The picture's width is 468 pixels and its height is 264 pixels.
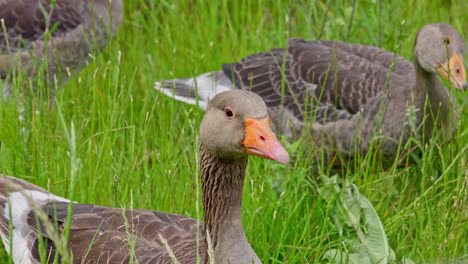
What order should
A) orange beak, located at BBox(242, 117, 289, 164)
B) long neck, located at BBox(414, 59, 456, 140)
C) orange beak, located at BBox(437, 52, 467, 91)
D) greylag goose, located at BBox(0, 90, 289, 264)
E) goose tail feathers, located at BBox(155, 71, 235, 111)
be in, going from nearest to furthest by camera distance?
orange beak, located at BBox(242, 117, 289, 164), greylag goose, located at BBox(0, 90, 289, 264), orange beak, located at BBox(437, 52, 467, 91), long neck, located at BBox(414, 59, 456, 140), goose tail feathers, located at BBox(155, 71, 235, 111)

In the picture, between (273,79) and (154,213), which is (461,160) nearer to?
(273,79)

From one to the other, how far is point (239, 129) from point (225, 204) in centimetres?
44

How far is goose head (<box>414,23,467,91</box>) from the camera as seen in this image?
4395mm

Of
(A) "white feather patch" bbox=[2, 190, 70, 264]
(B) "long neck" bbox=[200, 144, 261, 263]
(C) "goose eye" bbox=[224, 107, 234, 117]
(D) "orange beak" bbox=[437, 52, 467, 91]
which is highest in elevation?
(C) "goose eye" bbox=[224, 107, 234, 117]

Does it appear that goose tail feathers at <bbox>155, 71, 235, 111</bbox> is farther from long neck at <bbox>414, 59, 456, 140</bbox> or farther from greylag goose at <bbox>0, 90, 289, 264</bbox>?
greylag goose at <bbox>0, 90, 289, 264</bbox>

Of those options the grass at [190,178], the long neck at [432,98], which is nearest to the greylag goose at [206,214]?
the grass at [190,178]

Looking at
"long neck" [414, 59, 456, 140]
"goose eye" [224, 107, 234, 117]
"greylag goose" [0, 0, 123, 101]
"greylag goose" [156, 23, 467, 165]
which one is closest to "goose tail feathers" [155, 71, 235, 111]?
"greylag goose" [156, 23, 467, 165]

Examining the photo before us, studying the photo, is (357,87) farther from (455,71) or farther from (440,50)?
(455,71)

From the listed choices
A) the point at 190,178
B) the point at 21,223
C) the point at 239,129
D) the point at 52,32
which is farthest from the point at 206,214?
the point at 52,32

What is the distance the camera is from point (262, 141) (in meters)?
2.52

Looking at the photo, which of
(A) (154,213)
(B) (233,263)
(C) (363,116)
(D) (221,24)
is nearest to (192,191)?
(A) (154,213)

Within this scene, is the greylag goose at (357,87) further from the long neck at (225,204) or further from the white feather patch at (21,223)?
the long neck at (225,204)

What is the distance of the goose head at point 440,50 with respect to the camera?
4395 mm

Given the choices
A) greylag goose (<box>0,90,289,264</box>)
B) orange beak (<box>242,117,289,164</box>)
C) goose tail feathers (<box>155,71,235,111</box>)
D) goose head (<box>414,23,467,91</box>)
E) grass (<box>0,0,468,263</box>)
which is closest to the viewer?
orange beak (<box>242,117,289,164</box>)
